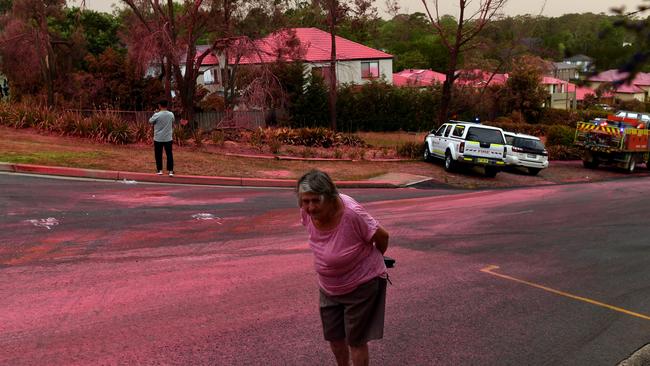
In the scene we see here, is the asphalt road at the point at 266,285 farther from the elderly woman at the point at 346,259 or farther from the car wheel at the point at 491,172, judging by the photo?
the car wheel at the point at 491,172

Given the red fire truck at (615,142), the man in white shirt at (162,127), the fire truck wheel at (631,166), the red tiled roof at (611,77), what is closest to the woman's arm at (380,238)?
the red tiled roof at (611,77)

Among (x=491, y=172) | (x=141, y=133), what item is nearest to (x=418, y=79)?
Answer: (x=491, y=172)

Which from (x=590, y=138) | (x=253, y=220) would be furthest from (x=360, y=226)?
(x=590, y=138)

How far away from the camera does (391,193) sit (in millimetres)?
15453

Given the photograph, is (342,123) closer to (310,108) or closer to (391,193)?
(310,108)

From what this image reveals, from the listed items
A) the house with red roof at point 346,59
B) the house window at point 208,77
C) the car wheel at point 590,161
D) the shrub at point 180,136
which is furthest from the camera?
A: the house window at point 208,77

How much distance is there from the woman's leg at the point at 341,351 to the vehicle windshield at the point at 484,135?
56.7 feet

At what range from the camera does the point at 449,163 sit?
21.1 meters

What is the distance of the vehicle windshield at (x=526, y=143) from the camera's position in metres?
23.2

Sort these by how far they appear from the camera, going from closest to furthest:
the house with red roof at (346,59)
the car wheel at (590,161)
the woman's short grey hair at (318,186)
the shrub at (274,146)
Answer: the woman's short grey hair at (318,186) < the shrub at (274,146) < the car wheel at (590,161) < the house with red roof at (346,59)

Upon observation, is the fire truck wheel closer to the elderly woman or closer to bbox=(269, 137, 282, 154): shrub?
bbox=(269, 137, 282, 154): shrub

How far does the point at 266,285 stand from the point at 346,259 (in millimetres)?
2873

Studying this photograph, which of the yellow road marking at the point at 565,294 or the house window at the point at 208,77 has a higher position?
the house window at the point at 208,77

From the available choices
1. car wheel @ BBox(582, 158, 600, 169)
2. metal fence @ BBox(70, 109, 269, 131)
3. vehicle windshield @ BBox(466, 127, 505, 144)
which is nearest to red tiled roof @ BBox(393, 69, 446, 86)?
metal fence @ BBox(70, 109, 269, 131)
